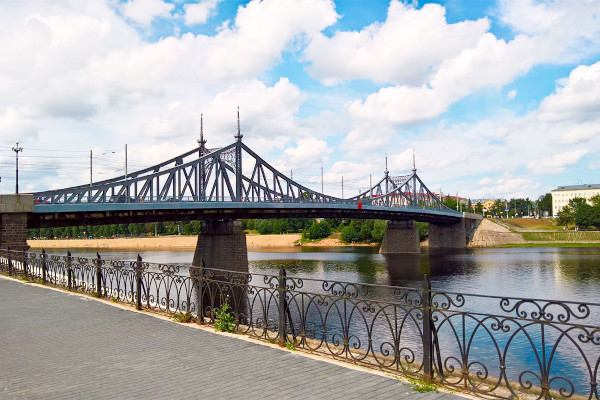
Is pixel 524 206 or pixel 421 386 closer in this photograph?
pixel 421 386

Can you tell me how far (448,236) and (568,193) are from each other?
88119mm

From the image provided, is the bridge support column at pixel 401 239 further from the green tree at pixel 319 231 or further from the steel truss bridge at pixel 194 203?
the green tree at pixel 319 231

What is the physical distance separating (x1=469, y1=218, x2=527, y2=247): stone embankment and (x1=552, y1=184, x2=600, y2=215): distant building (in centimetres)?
7113

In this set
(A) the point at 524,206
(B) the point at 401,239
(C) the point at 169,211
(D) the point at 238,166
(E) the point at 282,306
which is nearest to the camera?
(E) the point at 282,306

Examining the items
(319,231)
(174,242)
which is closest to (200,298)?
(319,231)

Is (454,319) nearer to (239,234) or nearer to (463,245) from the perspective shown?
(239,234)

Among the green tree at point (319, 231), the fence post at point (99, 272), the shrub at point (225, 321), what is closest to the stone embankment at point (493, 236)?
the green tree at point (319, 231)

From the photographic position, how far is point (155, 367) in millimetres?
5688

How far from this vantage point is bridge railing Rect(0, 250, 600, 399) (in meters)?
5.14

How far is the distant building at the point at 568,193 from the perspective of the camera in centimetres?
13725

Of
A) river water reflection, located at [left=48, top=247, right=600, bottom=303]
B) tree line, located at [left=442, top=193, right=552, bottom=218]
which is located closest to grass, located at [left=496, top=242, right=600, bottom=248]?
river water reflection, located at [left=48, top=247, right=600, bottom=303]

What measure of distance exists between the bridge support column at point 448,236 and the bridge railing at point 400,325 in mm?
51700

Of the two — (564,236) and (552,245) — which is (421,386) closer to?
(552,245)

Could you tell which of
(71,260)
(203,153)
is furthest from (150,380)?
(203,153)
